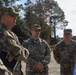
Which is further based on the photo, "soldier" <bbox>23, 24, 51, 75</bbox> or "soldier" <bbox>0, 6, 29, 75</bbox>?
"soldier" <bbox>23, 24, 51, 75</bbox>

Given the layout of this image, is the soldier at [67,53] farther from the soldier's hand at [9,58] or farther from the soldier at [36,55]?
the soldier's hand at [9,58]

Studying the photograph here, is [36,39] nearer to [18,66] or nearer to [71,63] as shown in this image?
[71,63]

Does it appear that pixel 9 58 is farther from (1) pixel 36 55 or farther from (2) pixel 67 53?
(2) pixel 67 53

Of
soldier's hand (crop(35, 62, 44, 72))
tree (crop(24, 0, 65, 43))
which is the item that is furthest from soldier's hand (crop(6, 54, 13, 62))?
tree (crop(24, 0, 65, 43))

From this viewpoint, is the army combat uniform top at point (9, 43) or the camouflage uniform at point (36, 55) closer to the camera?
the army combat uniform top at point (9, 43)

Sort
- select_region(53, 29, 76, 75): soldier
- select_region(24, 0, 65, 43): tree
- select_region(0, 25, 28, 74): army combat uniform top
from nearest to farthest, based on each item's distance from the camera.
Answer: select_region(0, 25, 28, 74): army combat uniform top < select_region(53, 29, 76, 75): soldier < select_region(24, 0, 65, 43): tree

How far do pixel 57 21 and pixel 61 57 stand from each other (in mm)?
72727

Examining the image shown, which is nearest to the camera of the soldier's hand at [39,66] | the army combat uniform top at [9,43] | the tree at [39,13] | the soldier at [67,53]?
the army combat uniform top at [9,43]

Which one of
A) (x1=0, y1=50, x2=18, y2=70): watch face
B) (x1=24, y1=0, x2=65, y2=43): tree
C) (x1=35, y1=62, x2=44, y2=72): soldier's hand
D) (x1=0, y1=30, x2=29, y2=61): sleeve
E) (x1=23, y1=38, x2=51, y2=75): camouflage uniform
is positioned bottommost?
(x1=24, y1=0, x2=65, y2=43): tree

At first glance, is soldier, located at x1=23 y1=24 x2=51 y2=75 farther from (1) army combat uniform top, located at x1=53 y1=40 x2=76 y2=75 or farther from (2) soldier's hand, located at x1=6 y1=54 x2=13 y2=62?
(2) soldier's hand, located at x1=6 y1=54 x2=13 y2=62

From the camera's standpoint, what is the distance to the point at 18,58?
14.4 feet

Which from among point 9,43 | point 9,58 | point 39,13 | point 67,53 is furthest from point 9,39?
point 39,13

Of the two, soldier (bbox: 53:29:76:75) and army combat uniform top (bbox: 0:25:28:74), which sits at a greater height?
army combat uniform top (bbox: 0:25:28:74)

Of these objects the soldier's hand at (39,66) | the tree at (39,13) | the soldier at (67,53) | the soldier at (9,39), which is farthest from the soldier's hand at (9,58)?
the tree at (39,13)
